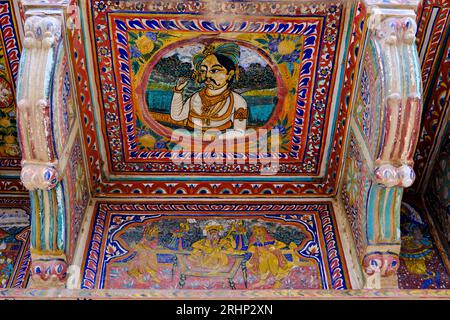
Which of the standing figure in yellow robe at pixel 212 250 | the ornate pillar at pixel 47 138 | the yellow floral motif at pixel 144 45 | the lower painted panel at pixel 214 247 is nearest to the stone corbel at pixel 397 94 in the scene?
the lower painted panel at pixel 214 247

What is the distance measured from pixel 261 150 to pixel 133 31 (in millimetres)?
927

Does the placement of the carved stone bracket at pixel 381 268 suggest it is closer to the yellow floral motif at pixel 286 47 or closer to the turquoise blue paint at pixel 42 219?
the yellow floral motif at pixel 286 47

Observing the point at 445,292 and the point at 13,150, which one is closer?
the point at 445,292

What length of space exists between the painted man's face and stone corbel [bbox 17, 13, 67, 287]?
0.78 m

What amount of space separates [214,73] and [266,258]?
0.96m

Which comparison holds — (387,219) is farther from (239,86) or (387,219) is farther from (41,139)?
(41,139)

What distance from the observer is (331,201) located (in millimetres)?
4953

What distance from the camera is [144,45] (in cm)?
460

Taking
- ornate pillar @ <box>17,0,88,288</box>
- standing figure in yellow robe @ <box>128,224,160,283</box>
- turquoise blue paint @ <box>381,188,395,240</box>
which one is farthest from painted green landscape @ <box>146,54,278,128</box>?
turquoise blue paint @ <box>381,188,395,240</box>

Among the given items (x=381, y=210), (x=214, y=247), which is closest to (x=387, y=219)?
(x=381, y=210)

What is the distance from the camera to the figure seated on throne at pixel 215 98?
466 centimetres

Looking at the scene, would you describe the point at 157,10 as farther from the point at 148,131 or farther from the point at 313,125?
the point at 313,125
